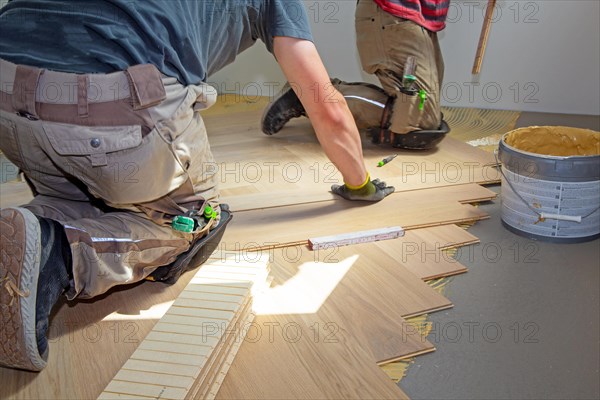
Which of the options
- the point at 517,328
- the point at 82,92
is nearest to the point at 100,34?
the point at 82,92

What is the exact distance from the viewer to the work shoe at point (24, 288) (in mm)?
1226

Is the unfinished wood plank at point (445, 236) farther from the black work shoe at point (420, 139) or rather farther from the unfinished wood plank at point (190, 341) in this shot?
the black work shoe at point (420, 139)

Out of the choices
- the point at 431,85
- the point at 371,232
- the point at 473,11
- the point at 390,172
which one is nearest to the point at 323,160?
the point at 390,172

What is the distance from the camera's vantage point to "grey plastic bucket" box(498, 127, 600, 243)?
184 cm

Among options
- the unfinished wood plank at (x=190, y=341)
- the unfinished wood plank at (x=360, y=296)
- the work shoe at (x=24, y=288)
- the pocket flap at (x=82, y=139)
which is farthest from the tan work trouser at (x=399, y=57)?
the work shoe at (x=24, y=288)

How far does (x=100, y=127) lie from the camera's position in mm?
1391

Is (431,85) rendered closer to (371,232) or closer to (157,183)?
(371,232)

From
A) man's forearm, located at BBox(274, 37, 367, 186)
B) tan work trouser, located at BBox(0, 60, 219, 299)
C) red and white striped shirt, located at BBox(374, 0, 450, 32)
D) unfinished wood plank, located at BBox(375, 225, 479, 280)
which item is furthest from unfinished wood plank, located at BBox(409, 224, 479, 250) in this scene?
red and white striped shirt, located at BBox(374, 0, 450, 32)

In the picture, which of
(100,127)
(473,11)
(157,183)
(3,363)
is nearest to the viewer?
(3,363)

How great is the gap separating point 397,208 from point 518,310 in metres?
0.71

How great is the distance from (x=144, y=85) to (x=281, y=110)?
5.51ft

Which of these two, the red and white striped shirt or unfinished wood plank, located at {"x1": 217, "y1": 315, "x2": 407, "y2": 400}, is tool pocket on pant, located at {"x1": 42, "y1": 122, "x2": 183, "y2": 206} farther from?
the red and white striped shirt

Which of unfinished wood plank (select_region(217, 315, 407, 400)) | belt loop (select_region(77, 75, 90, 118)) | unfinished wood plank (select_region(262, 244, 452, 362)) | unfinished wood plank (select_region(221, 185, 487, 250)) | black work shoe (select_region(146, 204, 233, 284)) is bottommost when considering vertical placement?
unfinished wood plank (select_region(221, 185, 487, 250))

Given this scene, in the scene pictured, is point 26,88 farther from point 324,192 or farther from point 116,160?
point 324,192
